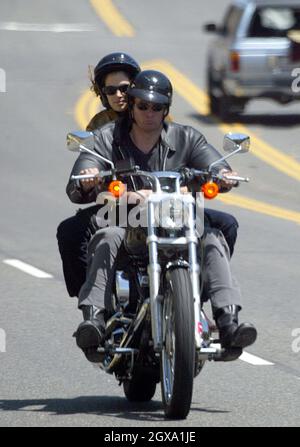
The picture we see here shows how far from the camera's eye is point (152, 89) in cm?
819

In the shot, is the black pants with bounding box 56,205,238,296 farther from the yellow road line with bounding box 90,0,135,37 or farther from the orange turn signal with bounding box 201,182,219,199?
the yellow road line with bounding box 90,0,135,37

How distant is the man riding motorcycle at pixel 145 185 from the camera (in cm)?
800

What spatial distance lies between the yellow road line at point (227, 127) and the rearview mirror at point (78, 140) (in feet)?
41.4

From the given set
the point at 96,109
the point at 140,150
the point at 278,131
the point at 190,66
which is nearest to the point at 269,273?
the point at 140,150

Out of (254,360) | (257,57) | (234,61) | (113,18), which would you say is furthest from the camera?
(113,18)

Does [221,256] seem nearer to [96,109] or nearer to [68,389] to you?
[68,389]

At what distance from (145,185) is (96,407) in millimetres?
1174

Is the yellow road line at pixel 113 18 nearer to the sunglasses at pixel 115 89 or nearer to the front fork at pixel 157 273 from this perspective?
the sunglasses at pixel 115 89

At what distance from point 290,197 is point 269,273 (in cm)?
572

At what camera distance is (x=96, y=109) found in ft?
88.6

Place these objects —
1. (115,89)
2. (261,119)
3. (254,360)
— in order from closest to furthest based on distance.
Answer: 1. (115,89)
2. (254,360)
3. (261,119)

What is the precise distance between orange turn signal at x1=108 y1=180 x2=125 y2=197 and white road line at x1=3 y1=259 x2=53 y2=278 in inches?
215

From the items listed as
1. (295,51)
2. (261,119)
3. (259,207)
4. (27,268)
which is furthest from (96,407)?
(261,119)

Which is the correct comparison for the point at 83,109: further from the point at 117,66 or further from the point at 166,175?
the point at 166,175
